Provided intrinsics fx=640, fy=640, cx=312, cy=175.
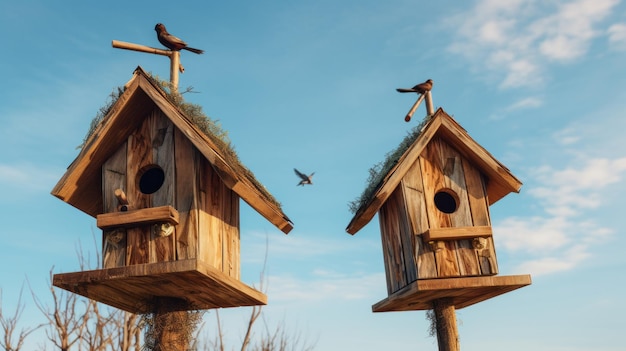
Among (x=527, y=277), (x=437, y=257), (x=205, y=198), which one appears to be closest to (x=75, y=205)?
(x=205, y=198)

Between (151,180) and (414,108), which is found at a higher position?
(414,108)

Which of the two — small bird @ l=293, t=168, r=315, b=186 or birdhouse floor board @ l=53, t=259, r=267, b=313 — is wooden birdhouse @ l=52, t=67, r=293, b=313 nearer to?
birdhouse floor board @ l=53, t=259, r=267, b=313

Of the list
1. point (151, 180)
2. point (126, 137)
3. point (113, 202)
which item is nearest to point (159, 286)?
point (113, 202)

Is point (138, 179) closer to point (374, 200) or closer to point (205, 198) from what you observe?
point (205, 198)

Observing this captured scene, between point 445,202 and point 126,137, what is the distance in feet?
12.6

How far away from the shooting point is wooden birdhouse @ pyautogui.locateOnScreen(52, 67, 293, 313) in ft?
19.8

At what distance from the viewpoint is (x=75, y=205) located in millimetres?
7062

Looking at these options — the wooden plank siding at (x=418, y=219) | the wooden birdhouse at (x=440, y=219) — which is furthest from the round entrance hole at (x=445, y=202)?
the wooden plank siding at (x=418, y=219)

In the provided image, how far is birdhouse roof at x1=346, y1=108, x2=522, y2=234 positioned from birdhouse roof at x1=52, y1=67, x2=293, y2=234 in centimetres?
110

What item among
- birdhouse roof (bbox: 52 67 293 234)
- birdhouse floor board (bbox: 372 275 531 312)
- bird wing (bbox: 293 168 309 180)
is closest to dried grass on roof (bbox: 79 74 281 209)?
birdhouse roof (bbox: 52 67 293 234)

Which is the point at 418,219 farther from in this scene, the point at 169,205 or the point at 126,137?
the point at 126,137

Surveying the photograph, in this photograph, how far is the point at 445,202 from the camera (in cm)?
784

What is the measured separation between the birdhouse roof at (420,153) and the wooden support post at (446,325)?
131 centimetres

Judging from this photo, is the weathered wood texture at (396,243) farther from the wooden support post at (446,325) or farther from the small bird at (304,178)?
the small bird at (304,178)
